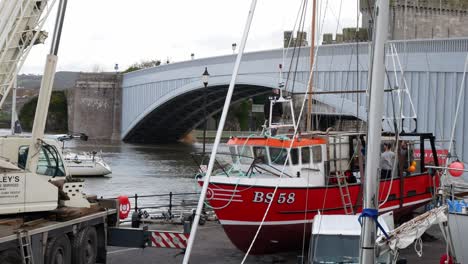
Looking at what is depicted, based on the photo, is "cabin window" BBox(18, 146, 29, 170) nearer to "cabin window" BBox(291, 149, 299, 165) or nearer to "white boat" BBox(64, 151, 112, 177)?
"cabin window" BBox(291, 149, 299, 165)

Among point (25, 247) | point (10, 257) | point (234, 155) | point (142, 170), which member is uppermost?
point (234, 155)

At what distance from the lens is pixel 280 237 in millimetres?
21219

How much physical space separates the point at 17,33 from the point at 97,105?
84.0 m

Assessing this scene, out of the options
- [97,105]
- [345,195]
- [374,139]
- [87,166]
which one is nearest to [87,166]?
[87,166]

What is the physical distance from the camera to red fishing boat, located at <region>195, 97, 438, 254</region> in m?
20.7

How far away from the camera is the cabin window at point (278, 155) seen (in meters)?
22.2

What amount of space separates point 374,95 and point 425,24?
60475 millimetres

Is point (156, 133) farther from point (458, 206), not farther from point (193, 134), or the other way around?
point (458, 206)

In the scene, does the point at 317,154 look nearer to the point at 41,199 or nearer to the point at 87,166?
the point at 41,199

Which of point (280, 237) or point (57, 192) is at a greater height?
point (57, 192)

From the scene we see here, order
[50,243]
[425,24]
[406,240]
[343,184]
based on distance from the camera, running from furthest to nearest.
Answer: [425,24] → [343,184] → [50,243] → [406,240]

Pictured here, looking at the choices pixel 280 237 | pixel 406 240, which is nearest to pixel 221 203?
pixel 280 237

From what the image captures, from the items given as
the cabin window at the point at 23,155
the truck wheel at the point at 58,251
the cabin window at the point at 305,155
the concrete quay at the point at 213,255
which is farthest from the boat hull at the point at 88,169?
the truck wheel at the point at 58,251

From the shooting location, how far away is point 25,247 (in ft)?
47.4
